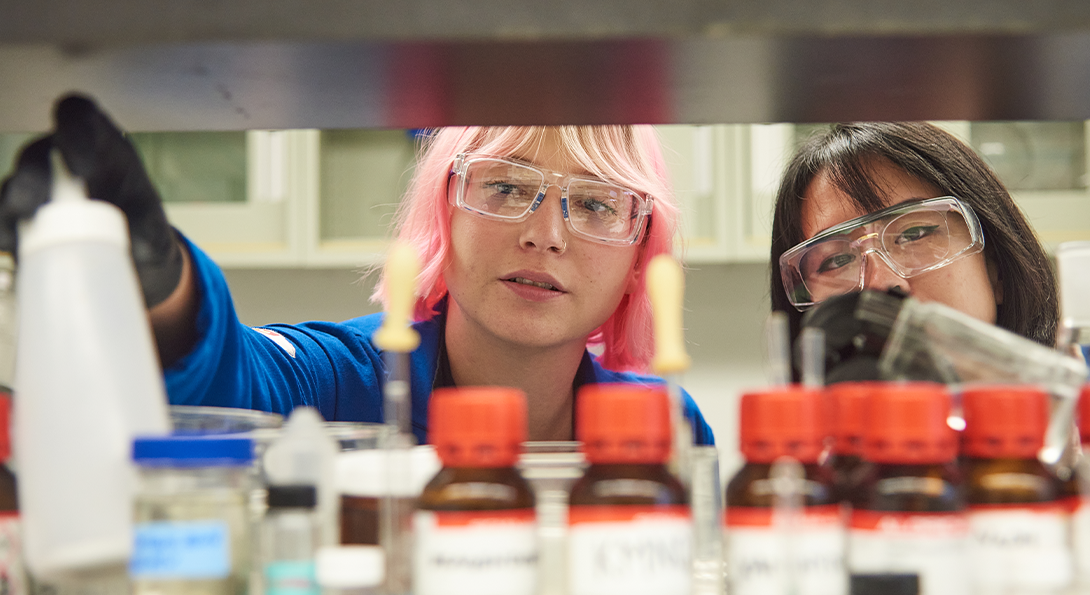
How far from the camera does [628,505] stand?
1.42ft

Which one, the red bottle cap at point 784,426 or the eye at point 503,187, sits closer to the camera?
the red bottle cap at point 784,426

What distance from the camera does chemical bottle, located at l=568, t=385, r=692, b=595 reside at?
42cm

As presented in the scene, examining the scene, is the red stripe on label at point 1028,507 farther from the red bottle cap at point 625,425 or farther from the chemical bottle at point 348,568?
the chemical bottle at point 348,568

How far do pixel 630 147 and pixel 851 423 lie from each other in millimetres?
992

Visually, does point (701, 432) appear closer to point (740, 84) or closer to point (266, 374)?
point (266, 374)

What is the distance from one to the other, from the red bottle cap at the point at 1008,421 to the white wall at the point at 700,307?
6.82 ft

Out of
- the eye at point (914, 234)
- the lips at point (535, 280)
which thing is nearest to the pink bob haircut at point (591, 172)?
the lips at point (535, 280)

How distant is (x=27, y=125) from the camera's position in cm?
64

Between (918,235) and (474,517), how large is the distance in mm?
1043

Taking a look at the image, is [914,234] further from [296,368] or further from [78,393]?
[78,393]

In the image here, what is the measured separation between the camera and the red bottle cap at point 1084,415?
0.50m

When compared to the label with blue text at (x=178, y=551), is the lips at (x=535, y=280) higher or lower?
higher

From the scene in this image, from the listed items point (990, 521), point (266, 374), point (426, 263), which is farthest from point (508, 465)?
point (426, 263)

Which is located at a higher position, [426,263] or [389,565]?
[426,263]
